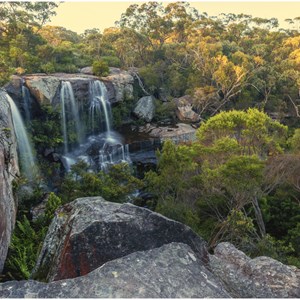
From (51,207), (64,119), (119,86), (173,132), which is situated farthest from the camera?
(119,86)

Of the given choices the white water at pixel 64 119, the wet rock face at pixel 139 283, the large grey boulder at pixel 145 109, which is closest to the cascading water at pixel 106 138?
the white water at pixel 64 119

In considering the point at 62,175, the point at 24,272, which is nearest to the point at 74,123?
the point at 62,175

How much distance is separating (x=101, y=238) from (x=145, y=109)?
24792mm

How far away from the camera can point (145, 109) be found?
29.7 metres

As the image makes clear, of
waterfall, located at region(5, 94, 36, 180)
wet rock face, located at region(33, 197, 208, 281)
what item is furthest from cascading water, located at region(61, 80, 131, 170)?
wet rock face, located at region(33, 197, 208, 281)

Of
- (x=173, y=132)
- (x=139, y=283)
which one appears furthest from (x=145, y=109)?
(x=139, y=283)

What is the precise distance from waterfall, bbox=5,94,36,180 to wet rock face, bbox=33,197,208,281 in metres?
12.2

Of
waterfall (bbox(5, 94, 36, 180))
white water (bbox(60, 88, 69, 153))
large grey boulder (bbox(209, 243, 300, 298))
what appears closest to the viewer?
large grey boulder (bbox(209, 243, 300, 298))

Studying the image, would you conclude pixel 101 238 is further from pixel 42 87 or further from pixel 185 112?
pixel 185 112

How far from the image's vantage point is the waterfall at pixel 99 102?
2611 cm

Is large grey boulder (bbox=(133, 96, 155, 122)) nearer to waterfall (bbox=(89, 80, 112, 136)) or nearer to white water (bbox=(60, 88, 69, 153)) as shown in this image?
waterfall (bbox=(89, 80, 112, 136))

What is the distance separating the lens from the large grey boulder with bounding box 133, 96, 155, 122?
29353mm

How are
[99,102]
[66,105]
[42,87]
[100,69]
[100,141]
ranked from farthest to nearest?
1. [100,69]
2. [99,102]
3. [100,141]
4. [66,105]
5. [42,87]

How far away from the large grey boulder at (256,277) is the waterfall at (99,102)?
21.2m
